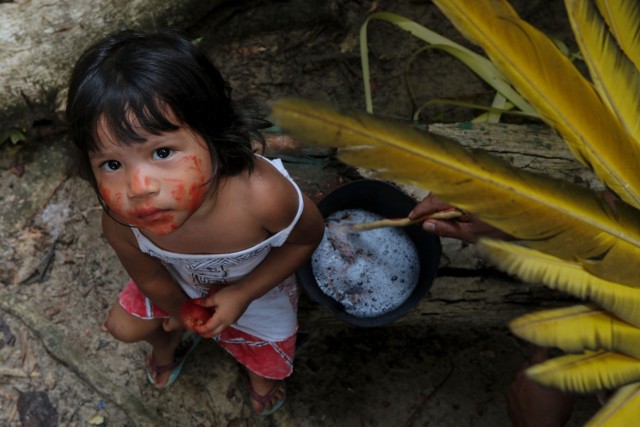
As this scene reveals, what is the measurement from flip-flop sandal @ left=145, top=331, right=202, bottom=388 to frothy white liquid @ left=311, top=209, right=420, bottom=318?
450 millimetres

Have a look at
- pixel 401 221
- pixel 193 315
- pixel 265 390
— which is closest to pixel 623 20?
pixel 401 221

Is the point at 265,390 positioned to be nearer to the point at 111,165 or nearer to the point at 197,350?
the point at 197,350

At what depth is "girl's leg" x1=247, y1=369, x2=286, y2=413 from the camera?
1.75 metres

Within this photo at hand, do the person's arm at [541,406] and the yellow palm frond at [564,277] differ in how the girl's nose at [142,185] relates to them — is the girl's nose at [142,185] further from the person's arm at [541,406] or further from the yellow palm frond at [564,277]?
the person's arm at [541,406]

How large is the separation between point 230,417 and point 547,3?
71.2 inches

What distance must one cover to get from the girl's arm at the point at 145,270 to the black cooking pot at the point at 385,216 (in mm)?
305

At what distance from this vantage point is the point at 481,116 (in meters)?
2.14

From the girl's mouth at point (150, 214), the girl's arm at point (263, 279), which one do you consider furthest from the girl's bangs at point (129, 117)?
the girl's arm at point (263, 279)

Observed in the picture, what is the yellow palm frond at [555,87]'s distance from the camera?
38.3 inches

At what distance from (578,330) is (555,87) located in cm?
39

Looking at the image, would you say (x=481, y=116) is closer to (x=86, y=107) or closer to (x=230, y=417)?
(x=230, y=417)

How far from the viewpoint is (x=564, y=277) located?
39.4 inches

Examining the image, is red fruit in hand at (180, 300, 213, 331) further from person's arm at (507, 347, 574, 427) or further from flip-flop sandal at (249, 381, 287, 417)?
person's arm at (507, 347, 574, 427)

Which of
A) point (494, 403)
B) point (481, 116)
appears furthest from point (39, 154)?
point (494, 403)
